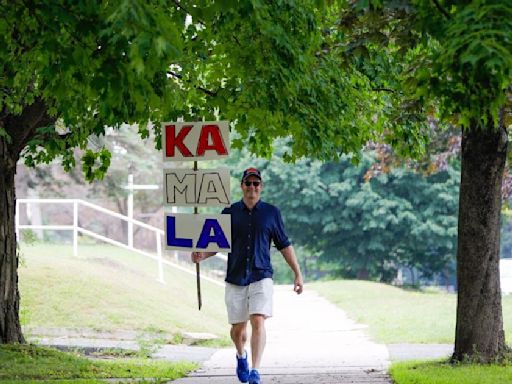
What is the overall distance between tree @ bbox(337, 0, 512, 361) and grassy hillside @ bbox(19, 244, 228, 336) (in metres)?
8.02

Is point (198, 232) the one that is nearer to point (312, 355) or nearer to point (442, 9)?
point (442, 9)

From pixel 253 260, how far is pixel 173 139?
188 cm

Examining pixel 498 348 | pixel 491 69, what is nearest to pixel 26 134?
pixel 498 348

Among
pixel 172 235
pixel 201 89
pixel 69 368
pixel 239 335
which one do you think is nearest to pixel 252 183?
pixel 239 335

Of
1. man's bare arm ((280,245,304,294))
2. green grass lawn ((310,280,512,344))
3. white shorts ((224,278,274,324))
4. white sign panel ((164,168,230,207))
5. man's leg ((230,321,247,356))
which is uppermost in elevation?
white sign panel ((164,168,230,207))

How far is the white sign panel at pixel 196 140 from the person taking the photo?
38.9ft

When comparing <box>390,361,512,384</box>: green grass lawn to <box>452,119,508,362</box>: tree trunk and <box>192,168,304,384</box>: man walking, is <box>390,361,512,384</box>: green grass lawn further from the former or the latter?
<box>192,168,304,384</box>: man walking

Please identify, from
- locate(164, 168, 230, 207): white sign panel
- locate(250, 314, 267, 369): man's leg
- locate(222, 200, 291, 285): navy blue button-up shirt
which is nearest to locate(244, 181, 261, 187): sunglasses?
locate(222, 200, 291, 285): navy blue button-up shirt

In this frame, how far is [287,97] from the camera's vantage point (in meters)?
12.1

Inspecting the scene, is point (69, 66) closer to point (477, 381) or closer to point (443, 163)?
point (477, 381)

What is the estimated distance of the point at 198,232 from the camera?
11.7 meters

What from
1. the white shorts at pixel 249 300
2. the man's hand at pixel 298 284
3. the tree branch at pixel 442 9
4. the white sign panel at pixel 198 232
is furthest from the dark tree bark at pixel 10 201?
the tree branch at pixel 442 9

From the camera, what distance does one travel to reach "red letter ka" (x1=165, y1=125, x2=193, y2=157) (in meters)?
12.0

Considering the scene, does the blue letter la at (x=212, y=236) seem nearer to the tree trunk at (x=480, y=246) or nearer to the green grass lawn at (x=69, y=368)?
the green grass lawn at (x=69, y=368)
